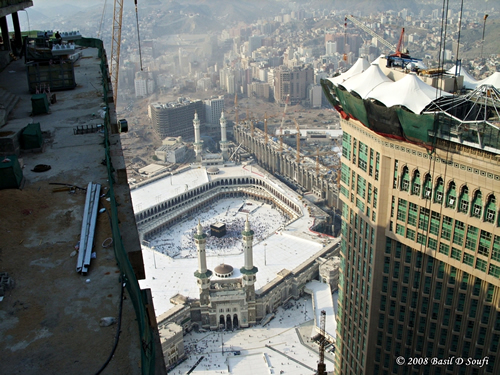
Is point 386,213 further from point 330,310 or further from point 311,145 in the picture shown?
point 311,145

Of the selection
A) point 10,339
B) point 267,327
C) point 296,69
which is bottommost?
point 267,327

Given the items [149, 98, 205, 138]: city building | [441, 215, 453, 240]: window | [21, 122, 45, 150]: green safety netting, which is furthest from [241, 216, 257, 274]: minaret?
[149, 98, 205, 138]: city building

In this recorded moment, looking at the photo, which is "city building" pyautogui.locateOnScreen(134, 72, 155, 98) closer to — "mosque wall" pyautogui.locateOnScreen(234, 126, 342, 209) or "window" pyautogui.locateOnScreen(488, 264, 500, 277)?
"mosque wall" pyautogui.locateOnScreen(234, 126, 342, 209)

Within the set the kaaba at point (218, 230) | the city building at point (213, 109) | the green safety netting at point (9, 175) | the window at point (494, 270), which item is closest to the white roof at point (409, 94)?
the window at point (494, 270)

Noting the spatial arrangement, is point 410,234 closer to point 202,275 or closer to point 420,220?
point 420,220

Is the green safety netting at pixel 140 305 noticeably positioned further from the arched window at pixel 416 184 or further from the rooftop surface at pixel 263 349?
the rooftop surface at pixel 263 349

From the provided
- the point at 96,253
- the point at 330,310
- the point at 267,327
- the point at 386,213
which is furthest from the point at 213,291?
the point at 96,253

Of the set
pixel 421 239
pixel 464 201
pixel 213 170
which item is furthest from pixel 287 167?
pixel 464 201
